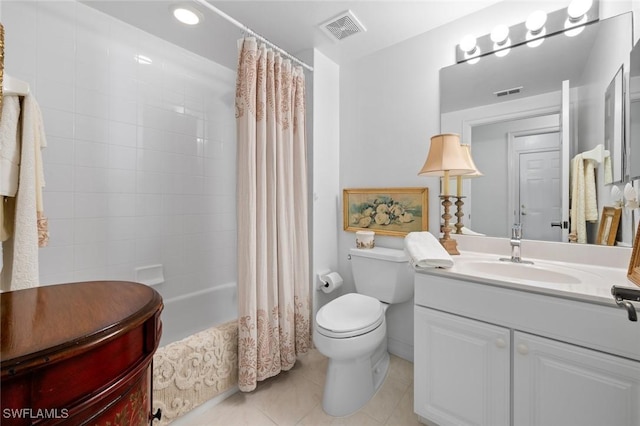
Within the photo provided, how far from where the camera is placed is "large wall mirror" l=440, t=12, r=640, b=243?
1301 mm

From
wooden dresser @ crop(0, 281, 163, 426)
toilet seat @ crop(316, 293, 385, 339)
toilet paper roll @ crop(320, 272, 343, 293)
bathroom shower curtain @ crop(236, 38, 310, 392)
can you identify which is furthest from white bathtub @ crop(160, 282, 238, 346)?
wooden dresser @ crop(0, 281, 163, 426)

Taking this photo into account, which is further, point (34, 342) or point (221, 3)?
point (221, 3)

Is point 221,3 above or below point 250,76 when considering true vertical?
above

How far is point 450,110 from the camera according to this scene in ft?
5.68

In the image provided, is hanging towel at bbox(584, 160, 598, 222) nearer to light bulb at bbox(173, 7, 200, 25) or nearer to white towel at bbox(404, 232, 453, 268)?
white towel at bbox(404, 232, 453, 268)

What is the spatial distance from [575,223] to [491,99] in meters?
0.81

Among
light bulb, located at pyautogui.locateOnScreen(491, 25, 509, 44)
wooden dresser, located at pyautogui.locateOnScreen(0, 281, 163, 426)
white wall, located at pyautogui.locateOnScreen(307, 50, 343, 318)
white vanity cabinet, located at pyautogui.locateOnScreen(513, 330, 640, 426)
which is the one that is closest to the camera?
wooden dresser, located at pyautogui.locateOnScreen(0, 281, 163, 426)

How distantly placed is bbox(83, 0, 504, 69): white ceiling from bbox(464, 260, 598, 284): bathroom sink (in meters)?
1.51

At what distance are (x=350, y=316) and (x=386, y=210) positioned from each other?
82 cm

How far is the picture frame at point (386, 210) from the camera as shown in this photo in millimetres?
1880

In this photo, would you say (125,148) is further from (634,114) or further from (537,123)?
(634,114)

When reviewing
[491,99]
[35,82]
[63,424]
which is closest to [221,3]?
[35,82]

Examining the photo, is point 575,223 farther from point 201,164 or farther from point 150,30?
point 150,30

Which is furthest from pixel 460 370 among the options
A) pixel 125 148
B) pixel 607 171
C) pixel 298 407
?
pixel 125 148
